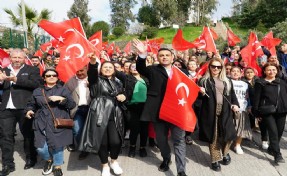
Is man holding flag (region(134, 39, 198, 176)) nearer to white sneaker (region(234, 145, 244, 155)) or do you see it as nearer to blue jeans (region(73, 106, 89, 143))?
blue jeans (region(73, 106, 89, 143))

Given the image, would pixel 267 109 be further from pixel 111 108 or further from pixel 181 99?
pixel 111 108

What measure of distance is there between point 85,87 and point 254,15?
140ft

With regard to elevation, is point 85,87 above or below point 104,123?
above

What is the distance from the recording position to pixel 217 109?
14.6ft

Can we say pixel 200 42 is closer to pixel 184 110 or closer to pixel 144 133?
pixel 144 133

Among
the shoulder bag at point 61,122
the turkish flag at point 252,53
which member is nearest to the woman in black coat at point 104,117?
the shoulder bag at point 61,122

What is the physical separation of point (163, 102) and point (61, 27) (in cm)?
258

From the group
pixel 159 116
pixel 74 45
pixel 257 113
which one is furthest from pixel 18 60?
pixel 257 113

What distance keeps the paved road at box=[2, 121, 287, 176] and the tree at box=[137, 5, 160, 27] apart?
4913cm

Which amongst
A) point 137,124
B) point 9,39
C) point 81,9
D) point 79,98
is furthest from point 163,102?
point 81,9

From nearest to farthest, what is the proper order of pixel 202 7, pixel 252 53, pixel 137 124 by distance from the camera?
pixel 137 124 → pixel 252 53 → pixel 202 7

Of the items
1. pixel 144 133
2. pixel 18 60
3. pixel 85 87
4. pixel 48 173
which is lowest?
pixel 48 173

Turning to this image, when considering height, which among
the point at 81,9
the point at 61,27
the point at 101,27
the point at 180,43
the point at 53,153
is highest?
the point at 81,9

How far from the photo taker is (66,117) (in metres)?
4.36
